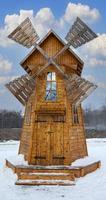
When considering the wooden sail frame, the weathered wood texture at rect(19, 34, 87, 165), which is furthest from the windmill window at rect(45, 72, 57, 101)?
the wooden sail frame

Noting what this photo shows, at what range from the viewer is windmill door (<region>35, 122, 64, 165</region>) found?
1755cm

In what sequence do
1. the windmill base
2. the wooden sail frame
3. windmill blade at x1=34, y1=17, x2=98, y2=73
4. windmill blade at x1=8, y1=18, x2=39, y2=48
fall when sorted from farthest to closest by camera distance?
windmill blade at x1=8, y1=18, x2=39, y2=48 < windmill blade at x1=34, y1=17, x2=98, y2=73 < the wooden sail frame < the windmill base

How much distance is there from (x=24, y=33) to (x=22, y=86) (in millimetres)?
2585

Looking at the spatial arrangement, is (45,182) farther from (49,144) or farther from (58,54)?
(58,54)

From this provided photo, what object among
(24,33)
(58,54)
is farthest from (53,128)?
(24,33)

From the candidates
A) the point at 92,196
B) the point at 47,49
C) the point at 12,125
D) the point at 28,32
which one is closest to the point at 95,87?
the point at 47,49

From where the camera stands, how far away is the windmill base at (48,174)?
1516 cm

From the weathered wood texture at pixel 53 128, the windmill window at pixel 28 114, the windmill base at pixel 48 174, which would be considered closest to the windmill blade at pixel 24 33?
the weathered wood texture at pixel 53 128

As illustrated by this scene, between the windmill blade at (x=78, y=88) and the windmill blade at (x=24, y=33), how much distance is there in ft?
9.02

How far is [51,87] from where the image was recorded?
1819cm

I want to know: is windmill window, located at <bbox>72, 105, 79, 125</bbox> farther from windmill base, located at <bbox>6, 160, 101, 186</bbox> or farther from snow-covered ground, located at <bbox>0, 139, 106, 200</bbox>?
snow-covered ground, located at <bbox>0, 139, 106, 200</bbox>

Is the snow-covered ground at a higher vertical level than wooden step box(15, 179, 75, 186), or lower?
lower

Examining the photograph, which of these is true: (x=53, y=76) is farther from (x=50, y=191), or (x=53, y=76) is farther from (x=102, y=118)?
(x=102, y=118)

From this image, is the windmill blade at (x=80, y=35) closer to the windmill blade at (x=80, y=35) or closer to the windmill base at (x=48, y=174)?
the windmill blade at (x=80, y=35)
